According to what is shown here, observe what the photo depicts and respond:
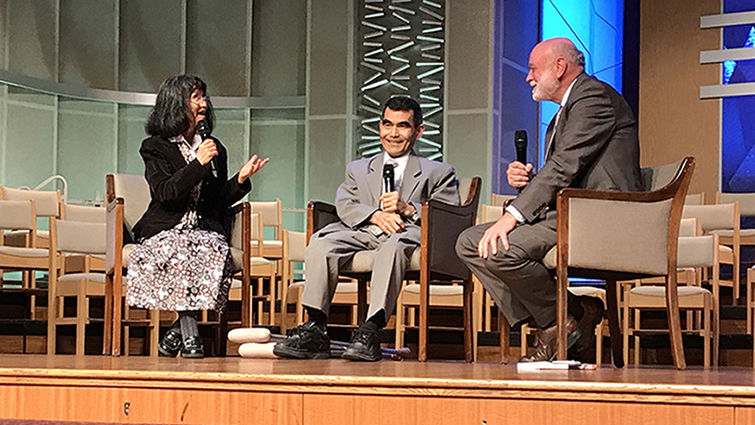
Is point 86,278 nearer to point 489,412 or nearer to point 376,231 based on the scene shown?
point 376,231

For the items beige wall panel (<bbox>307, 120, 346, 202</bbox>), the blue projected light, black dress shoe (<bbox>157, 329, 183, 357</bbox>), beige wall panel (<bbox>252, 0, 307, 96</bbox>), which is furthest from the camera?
beige wall panel (<bbox>252, 0, 307, 96</bbox>)

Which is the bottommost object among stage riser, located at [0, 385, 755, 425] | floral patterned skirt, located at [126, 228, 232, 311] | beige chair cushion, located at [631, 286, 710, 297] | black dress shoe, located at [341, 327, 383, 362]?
stage riser, located at [0, 385, 755, 425]

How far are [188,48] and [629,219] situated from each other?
8.06 metres

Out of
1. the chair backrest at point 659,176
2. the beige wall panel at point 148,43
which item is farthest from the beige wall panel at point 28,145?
the chair backrest at point 659,176

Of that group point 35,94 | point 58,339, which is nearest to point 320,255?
point 58,339

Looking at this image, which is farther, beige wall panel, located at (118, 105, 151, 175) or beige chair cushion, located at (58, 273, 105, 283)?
beige wall panel, located at (118, 105, 151, 175)

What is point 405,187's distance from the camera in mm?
3941

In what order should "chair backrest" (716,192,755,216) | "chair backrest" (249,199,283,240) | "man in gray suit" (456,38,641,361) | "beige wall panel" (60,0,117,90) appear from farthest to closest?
"beige wall panel" (60,0,117,90) < "chair backrest" (249,199,283,240) < "chair backrest" (716,192,755,216) < "man in gray suit" (456,38,641,361)

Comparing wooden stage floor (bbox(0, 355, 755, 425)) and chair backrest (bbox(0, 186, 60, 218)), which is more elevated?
chair backrest (bbox(0, 186, 60, 218))

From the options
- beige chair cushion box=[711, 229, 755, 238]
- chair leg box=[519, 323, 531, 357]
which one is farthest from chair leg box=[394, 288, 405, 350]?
beige chair cushion box=[711, 229, 755, 238]

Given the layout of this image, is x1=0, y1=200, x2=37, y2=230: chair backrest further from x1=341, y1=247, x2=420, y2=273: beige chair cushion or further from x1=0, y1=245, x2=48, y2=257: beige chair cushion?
x1=341, y1=247, x2=420, y2=273: beige chair cushion

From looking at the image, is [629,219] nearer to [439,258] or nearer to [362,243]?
[439,258]

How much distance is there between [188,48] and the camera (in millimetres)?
10523

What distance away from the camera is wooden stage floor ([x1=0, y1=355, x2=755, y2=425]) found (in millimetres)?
2389
